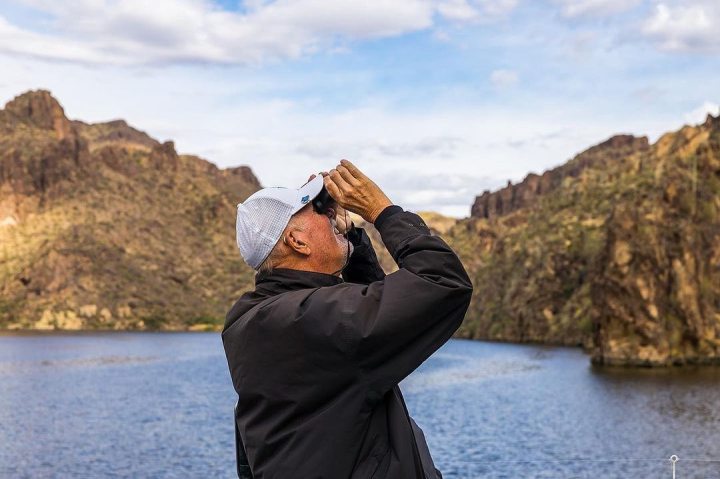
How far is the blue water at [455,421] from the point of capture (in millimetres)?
37281

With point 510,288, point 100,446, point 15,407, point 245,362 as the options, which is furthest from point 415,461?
point 510,288

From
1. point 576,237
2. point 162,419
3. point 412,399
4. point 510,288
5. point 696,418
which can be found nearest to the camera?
point 696,418

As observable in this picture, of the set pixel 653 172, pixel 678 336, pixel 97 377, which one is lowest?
pixel 97 377

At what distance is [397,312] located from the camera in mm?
3129

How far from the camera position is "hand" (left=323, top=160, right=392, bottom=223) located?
3.46m

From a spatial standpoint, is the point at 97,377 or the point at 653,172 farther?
the point at 653,172

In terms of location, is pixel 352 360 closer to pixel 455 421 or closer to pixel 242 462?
pixel 242 462

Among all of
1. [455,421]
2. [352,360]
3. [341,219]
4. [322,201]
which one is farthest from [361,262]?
[455,421]

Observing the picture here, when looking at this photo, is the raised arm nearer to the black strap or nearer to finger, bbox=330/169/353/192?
finger, bbox=330/169/353/192

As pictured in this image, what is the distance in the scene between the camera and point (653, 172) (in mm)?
177750

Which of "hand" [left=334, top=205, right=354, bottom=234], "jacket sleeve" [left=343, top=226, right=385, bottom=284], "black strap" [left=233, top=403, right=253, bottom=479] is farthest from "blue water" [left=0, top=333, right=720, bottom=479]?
"hand" [left=334, top=205, right=354, bottom=234]

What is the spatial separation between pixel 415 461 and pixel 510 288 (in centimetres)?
18046

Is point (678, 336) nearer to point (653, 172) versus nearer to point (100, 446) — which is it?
point (100, 446)

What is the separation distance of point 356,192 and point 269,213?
351mm
